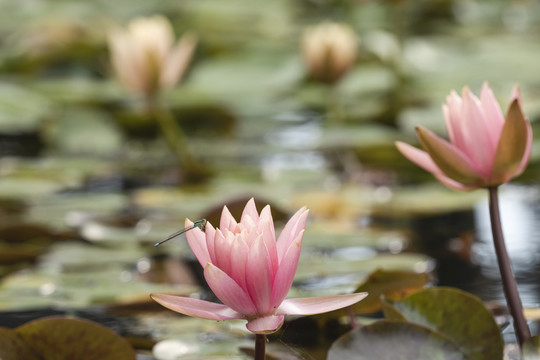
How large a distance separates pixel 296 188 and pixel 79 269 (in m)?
0.55

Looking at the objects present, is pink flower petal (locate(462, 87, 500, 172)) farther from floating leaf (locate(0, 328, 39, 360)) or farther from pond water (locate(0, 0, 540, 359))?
floating leaf (locate(0, 328, 39, 360))

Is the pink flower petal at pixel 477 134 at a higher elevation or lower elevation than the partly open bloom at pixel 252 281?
higher

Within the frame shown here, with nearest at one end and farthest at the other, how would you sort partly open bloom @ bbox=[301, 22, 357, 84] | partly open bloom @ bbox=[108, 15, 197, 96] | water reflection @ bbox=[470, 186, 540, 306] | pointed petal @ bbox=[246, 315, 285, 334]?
1. pointed petal @ bbox=[246, 315, 285, 334]
2. water reflection @ bbox=[470, 186, 540, 306]
3. partly open bloom @ bbox=[108, 15, 197, 96]
4. partly open bloom @ bbox=[301, 22, 357, 84]

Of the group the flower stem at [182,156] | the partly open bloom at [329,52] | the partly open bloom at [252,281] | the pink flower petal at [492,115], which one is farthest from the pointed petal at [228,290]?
the partly open bloom at [329,52]

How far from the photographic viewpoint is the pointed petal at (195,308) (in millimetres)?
473

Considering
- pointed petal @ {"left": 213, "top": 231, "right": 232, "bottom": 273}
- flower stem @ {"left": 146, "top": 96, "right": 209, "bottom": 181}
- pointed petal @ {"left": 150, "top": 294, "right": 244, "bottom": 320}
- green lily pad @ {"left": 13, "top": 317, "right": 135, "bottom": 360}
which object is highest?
flower stem @ {"left": 146, "top": 96, "right": 209, "bottom": 181}

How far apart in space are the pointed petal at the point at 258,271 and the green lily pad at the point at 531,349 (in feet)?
0.62

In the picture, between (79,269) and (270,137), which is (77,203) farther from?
(270,137)

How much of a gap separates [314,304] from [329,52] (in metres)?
1.40

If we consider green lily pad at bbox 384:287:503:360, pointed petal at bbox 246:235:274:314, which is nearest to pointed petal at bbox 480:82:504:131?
green lily pad at bbox 384:287:503:360

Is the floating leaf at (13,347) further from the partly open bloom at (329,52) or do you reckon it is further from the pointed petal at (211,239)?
the partly open bloom at (329,52)

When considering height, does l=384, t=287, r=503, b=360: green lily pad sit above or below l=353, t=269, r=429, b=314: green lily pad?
below

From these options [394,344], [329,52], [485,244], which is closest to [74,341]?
[394,344]

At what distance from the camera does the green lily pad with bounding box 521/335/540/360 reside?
0.49 m
